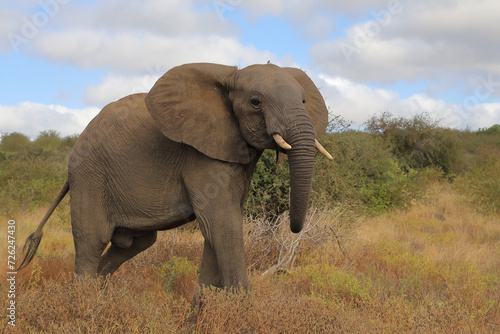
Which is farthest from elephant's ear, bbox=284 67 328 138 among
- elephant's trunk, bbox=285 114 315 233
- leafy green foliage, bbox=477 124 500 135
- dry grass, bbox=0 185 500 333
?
leafy green foliage, bbox=477 124 500 135

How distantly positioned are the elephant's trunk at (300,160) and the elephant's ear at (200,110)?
51 centimetres

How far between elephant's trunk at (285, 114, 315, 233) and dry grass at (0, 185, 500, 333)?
32.1 inches

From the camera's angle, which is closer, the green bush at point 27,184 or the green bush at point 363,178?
the green bush at point 363,178

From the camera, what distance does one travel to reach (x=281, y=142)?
3.49 metres

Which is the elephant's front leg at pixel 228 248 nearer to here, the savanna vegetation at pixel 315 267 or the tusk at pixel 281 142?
the savanna vegetation at pixel 315 267

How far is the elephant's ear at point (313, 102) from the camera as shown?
4320 mm

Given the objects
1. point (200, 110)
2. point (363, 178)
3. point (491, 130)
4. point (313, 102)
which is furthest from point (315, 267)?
point (491, 130)

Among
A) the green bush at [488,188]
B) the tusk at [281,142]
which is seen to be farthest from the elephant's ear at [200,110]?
the green bush at [488,188]

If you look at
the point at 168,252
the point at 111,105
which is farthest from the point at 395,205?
the point at 111,105

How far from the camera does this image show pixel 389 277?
245 inches

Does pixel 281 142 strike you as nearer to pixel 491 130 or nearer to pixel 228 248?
pixel 228 248

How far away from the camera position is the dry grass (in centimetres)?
359

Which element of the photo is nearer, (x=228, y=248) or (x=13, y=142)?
(x=228, y=248)

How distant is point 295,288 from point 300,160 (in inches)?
98.9
